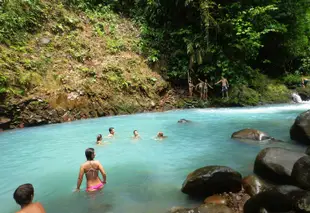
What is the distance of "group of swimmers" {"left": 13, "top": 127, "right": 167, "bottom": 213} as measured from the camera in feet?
10.8

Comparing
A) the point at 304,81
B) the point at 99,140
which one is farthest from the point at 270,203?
the point at 304,81

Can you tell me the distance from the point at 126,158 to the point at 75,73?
8.37m

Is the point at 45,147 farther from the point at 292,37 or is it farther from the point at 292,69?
the point at 292,69

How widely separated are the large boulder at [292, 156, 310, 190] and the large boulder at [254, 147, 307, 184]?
1.25 feet

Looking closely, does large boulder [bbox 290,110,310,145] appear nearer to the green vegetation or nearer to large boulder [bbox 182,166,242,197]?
large boulder [bbox 182,166,242,197]

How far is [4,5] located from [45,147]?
10.2 metres

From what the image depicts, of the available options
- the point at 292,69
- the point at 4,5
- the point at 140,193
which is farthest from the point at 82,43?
the point at 292,69

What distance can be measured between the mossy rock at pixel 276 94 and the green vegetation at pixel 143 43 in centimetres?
8

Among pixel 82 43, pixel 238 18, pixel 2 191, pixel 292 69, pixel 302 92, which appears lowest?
pixel 2 191

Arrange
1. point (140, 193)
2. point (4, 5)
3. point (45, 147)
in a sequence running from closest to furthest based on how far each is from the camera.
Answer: point (140, 193)
point (45, 147)
point (4, 5)

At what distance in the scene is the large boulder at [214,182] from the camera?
4453 mm

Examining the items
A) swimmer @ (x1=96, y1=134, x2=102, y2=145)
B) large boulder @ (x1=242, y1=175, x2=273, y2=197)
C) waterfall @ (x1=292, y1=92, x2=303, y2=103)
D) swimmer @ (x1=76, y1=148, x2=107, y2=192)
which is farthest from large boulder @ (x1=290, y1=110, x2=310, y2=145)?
waterfall @ (x1=292, y1=92, x2=303, y2=103)

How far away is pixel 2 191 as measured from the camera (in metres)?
5.36

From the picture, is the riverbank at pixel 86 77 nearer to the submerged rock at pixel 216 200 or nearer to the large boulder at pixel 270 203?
the submerged rock at pixel 216 200
